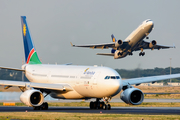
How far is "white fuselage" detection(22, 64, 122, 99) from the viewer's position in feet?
99.2

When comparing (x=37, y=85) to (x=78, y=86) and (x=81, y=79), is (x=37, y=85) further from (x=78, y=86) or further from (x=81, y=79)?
(x=81, y=79)

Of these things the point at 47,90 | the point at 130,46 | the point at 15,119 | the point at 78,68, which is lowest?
the point at 15,119

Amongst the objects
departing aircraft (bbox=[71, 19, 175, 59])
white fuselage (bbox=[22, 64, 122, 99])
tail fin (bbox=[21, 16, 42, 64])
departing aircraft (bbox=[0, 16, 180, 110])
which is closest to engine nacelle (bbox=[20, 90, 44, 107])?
departing aircraft (bbox=[0, 16, 180, 110])

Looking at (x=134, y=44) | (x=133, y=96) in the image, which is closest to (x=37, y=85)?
(x=133, y=96)

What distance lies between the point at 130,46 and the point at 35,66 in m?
25.8

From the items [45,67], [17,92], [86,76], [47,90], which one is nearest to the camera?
[86,76]

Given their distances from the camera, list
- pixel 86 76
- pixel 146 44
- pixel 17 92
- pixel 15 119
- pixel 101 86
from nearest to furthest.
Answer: pixel 15 119
pixel 101 86
pixel 86 76
pixel 17 92
pixel 146 44

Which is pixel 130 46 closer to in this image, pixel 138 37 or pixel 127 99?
pixel 138 37

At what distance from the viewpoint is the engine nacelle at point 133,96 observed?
107ft

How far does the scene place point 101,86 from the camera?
1204 inches

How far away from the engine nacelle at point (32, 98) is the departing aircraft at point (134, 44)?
31945 millimetres

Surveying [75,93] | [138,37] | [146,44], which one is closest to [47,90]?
[75,93]

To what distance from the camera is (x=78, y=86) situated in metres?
34.0

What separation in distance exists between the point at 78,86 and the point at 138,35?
3031cm
